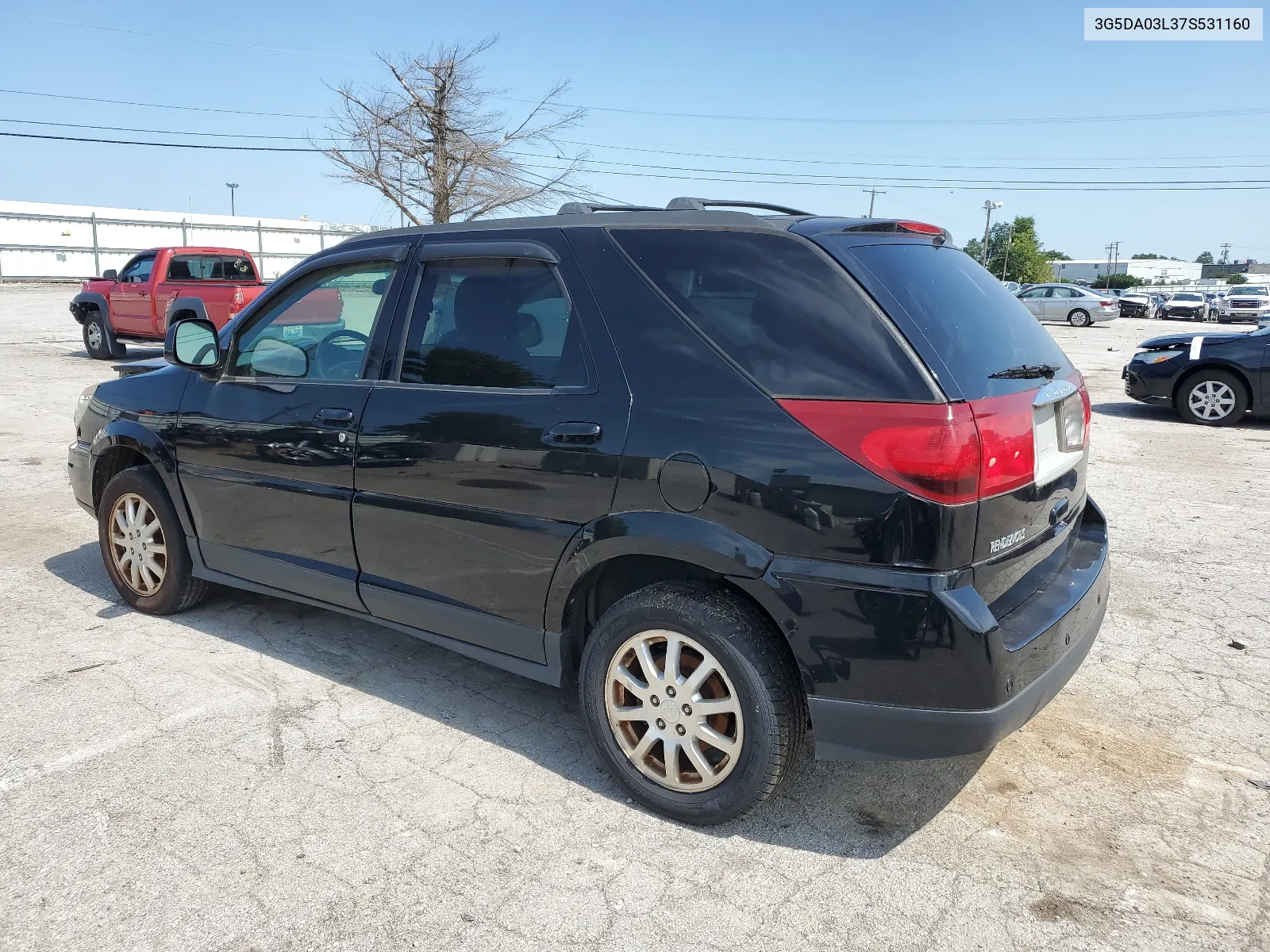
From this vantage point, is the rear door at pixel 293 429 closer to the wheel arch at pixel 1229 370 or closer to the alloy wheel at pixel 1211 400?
the wheel arch at pixel 1229 370

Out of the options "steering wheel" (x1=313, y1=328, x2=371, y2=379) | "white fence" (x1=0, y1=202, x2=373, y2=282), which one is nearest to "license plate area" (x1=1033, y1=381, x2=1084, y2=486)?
"steering wheel" (x1=313, y1=328, x2=371, y2=379)

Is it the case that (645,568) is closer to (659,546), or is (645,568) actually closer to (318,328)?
(659,546)

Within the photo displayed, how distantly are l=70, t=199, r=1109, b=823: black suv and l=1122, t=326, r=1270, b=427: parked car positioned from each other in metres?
9.15

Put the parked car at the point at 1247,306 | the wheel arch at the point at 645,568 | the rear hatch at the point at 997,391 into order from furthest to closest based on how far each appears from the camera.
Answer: the parked car at the point at 1247,306 < the wheel arch at the point at 645,568 < the rear hatch at the point at 997,391

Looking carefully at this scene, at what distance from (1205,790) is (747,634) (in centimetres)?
176

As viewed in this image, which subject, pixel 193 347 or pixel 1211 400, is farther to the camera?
pixel 1211 400

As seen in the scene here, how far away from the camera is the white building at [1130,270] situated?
122312 mm

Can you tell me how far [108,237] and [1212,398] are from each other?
1822 inches

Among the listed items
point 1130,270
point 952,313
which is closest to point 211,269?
point 952,313

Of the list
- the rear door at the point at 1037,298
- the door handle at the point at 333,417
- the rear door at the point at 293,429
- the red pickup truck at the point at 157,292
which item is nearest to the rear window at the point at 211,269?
the red pickup truck at the point at 157,292

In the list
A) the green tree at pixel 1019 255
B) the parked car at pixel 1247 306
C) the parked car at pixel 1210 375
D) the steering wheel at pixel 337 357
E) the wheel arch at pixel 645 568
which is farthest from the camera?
the green tree at pixel 1019 255

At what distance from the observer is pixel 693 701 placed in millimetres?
2889

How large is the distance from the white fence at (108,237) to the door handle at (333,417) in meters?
39.6

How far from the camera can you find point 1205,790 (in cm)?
320
